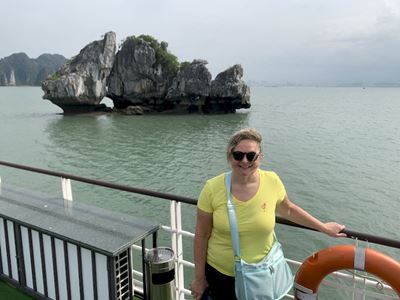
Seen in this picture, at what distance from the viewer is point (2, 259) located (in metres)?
3.47

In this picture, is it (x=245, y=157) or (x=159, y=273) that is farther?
(x=159, y=273)

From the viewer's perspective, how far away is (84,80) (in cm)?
5084

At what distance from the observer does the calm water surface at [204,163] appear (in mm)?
12969

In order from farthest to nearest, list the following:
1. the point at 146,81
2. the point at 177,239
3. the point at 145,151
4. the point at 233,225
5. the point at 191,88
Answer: the point at 146,81 < the point at 191,88 < the point at 145,151 < the point at 177,239 < the point at 233,225

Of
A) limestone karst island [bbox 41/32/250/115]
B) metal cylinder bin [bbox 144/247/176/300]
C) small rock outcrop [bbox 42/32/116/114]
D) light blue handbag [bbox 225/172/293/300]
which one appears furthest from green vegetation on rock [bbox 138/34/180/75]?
light blue handbag [bbox 225/172/293/300]

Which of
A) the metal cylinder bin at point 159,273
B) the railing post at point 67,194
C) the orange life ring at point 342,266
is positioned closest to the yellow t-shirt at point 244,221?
the orange life ring at point 342,266

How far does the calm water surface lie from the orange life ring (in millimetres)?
7433

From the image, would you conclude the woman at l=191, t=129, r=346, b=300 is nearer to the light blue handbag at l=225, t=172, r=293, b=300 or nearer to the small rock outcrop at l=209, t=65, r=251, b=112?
the light blue handbag at l=225, t=172, r=293, b=300

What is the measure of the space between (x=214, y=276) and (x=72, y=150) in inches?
1008

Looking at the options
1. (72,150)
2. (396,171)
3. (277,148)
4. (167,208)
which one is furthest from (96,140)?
(396,171)

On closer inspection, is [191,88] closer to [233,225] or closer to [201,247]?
[201,247]

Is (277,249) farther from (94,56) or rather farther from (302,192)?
(94,56)

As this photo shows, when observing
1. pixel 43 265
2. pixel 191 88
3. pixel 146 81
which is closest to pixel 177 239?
pixel 43 265

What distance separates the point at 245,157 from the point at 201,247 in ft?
2.06
